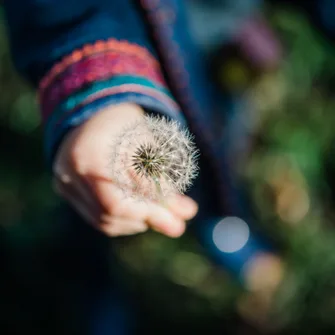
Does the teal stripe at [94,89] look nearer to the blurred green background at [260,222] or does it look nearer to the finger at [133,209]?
the finger at [133,209]

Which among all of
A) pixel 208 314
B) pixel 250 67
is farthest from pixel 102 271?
pixel 250 67

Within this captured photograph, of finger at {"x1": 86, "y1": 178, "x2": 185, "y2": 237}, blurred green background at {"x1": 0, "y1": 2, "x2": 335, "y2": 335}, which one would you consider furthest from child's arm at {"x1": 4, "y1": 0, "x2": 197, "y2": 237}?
blurred green background at {"x1": 0, "y1": 2, "x2": 335, "y2": 335}

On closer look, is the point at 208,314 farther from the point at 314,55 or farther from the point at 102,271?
the point at 314,55

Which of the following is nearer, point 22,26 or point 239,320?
point 22,26

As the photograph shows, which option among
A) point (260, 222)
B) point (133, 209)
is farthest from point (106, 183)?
point (260, 222)

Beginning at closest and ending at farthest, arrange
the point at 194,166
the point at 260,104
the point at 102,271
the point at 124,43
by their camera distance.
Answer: the point at 194,166, the point at 124,43, the point at 102,271, the point at 260,104

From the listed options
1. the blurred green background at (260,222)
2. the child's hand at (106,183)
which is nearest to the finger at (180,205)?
the child's hand at (106,183)

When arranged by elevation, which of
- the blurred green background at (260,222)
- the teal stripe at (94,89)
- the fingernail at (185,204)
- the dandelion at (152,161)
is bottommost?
the dandelion at (152,161)
